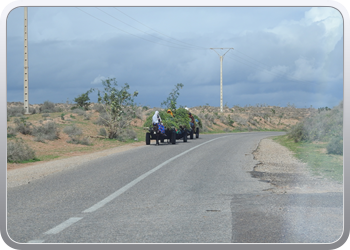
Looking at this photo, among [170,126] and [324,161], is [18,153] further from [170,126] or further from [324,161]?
[324,161]

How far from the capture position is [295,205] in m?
6.32

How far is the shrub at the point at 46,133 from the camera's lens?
2462 cm

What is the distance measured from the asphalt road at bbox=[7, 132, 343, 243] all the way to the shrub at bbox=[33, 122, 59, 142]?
47.1ft

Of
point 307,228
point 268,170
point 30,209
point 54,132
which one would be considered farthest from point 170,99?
point 307,228

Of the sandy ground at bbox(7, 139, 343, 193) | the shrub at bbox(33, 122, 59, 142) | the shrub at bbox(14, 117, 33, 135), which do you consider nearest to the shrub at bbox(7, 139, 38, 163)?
the sandy ground at bbox(7, 139, 343, 193)

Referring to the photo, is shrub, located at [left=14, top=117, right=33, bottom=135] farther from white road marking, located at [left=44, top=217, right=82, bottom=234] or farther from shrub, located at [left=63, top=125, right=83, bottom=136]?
white road marking, located at [left=44, top=217, right=82, bottom=234]

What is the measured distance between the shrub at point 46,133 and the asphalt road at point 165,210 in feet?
47.1

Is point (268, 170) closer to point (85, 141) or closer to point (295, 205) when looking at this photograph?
point (295, 205)

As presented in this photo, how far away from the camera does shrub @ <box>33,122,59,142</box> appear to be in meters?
24.6

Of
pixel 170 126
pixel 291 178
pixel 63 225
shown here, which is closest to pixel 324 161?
pixel 63 225

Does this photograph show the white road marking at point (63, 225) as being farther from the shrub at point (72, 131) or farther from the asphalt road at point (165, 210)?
the shrub at point (72, 131)

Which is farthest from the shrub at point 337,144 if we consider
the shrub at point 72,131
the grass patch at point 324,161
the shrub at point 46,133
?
the shrub at point 72,131

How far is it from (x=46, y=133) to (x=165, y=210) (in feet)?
71.1
